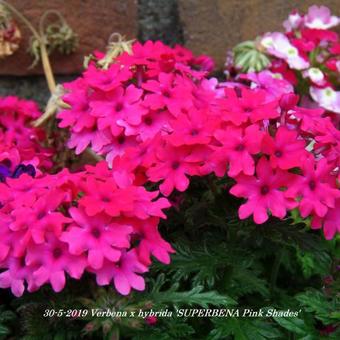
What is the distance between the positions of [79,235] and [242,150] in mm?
282

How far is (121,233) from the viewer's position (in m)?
0.86

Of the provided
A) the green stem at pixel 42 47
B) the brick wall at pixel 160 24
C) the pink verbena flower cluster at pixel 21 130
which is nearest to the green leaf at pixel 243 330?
the pink verbena flower cluster at pixel 21 130

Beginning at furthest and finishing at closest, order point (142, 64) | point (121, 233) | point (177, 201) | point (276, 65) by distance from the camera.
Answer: point (276, 65)
point (142, 64)
point (177, 201)
point (121, 233)

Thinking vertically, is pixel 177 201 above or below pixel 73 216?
below

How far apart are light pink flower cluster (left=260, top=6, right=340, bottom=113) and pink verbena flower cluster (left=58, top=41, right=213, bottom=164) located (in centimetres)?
49

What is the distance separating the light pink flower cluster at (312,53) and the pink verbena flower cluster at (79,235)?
858mm

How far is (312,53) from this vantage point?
1686 millimetres

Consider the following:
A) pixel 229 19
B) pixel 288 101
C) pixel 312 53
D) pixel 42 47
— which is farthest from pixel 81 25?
pixel 288 101

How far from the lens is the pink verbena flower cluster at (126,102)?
1.14 meters

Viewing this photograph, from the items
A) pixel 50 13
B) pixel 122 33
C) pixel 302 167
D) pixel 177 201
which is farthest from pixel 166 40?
pixel 302 167

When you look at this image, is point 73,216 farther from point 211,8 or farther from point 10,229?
point 211,8

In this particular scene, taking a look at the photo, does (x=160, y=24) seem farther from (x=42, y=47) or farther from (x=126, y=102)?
(x=126, y=102)

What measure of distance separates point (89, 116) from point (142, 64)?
0.16 meters

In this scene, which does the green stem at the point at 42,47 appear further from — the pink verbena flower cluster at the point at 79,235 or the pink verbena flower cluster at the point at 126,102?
the pink verbena flower cluster at the point at 79,235
